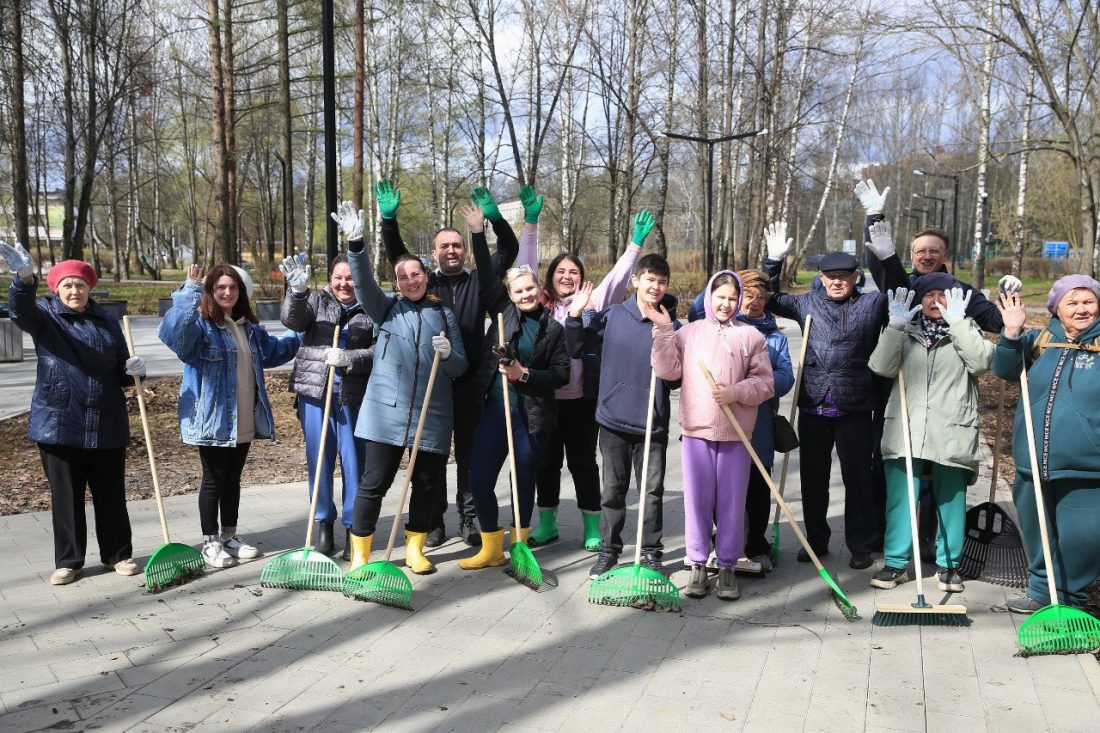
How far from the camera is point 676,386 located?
4.80m

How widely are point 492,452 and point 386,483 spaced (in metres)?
0.64

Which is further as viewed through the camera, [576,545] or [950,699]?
[576,545]

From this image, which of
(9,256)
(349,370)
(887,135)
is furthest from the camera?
(887,135)

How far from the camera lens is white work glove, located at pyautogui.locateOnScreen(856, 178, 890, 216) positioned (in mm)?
5516

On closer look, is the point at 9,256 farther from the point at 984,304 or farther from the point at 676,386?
the point at 984,304

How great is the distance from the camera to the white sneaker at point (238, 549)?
5332mm

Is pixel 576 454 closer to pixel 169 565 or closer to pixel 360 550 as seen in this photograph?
pixel 360 550

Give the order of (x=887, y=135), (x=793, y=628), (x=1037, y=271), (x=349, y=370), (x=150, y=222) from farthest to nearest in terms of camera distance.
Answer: (x=887, y=135), (x=150, y=222), (x=1037, y=271), (x=349, y=370), (x=793, y=628)

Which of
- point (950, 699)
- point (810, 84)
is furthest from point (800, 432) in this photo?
point (810, 84)

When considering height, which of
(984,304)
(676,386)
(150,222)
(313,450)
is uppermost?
(150,222)

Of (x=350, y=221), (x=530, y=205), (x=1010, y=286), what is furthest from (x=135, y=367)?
(x=1010, y=286)

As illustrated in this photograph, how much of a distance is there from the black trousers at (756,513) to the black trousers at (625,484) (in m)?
0.60

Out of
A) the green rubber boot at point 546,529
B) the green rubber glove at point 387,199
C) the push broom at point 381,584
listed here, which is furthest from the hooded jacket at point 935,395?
the green rubber glove at point 387,199

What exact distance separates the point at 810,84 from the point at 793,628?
26.7 meters
